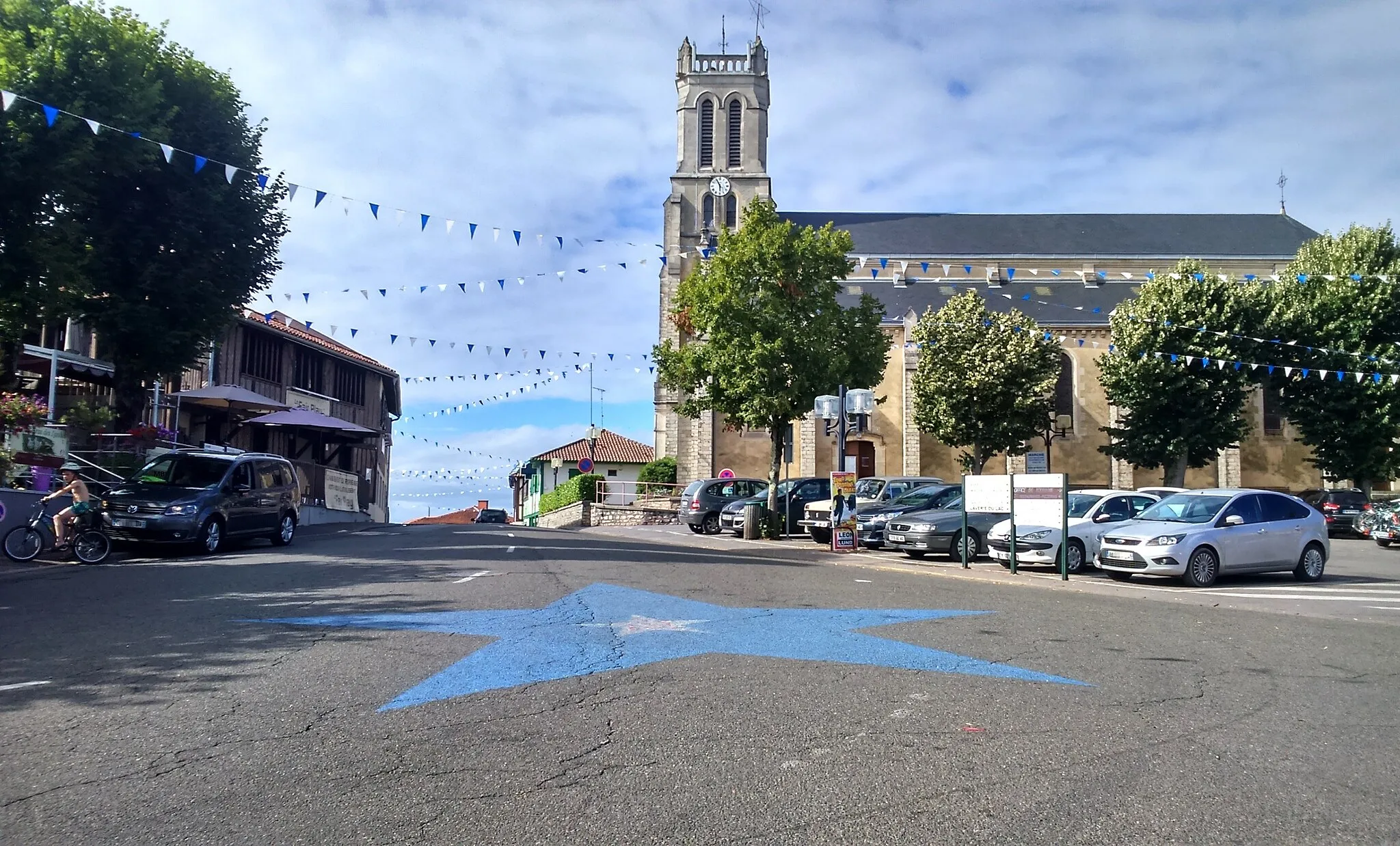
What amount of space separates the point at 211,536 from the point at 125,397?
658 cm

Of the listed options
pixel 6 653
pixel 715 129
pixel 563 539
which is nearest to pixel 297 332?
pixel 563 539

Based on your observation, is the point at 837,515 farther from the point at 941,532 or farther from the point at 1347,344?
the point at 1347,344

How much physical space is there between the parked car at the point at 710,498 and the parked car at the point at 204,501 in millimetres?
13096

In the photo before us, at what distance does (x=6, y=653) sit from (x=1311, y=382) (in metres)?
42.0

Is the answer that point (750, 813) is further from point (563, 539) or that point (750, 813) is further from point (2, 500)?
point (563, 539)

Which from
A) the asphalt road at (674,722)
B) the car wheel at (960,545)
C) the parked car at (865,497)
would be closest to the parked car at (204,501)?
the asphalt road at (674,722)

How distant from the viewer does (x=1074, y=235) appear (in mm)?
59812

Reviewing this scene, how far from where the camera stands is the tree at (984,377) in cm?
4022

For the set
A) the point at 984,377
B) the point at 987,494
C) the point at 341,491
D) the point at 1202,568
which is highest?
the point at 984,377

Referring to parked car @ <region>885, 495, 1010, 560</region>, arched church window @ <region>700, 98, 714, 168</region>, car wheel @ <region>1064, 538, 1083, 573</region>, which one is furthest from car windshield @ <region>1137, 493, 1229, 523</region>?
arched church window @ <region>700, 98, 714, 168</region>

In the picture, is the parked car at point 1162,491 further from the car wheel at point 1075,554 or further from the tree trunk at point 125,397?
the tree trunk at point 125,397

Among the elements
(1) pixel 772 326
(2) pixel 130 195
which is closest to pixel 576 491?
(1) pixel 772 326

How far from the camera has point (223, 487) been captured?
1734cm

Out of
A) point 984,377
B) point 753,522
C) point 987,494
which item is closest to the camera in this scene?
Result: point 987,494
